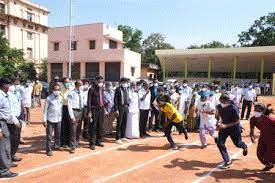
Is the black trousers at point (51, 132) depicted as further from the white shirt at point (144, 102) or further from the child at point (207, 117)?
the child at point (207, 117)

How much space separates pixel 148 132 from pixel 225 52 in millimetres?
24942

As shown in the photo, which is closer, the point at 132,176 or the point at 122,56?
the point at 132,176

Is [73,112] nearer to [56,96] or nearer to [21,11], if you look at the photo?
[56,96]

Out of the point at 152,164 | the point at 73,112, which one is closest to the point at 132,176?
the point at 152,164

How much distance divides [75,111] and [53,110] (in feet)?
2.88

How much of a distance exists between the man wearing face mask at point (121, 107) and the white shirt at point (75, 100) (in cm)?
126

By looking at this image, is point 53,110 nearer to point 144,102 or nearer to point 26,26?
point 144,102

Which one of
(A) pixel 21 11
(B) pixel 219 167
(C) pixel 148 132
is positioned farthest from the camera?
(A) pixel 21 11

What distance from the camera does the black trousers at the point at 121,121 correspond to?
1057cm

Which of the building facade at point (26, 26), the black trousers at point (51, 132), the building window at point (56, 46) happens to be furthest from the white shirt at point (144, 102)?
the building facade at point (26, 26)

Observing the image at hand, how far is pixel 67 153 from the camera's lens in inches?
349

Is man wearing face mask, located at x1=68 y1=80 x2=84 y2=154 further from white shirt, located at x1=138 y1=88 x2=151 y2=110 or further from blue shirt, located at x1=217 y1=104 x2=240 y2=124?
blue shirt, located at x1=217 y1=104 x2=240 y2=124

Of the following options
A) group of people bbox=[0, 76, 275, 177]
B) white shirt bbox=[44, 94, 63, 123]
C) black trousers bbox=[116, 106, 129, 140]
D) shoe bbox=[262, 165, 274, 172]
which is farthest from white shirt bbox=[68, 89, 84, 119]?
shoe bbox=[262, 165, 274, 172]

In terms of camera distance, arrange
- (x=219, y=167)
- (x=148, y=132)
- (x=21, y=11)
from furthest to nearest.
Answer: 1. (x=21, y=11)
2. (x=148, y=132)
3. (x=219, y=167)
